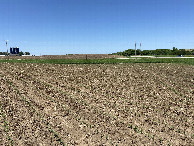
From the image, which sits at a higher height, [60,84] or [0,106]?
[60,84]

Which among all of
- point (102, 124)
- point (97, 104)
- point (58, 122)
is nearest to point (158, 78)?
point (97, 104)

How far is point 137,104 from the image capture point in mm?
10367

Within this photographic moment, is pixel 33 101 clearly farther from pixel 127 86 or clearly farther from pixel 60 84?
pixel 127 86

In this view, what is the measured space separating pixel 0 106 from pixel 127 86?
837cm

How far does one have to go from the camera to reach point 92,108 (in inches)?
378

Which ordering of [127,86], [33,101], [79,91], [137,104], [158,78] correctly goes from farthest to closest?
[158,78] → [127,86] → [79,91] → [137,104] → [33,101]

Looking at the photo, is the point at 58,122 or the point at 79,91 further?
the point at 79,91

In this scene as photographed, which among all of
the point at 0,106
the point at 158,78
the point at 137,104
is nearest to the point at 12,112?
the point at 0,106

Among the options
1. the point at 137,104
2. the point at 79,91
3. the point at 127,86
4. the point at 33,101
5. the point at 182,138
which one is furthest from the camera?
the point at 127,86

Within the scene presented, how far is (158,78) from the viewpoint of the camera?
14508 millimetres

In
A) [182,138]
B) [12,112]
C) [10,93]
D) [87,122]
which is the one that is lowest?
[182,138]

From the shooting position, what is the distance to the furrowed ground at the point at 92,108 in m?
7.61

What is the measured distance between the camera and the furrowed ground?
25.0 ft

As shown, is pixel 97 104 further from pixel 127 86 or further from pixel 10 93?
pixel 10 93
